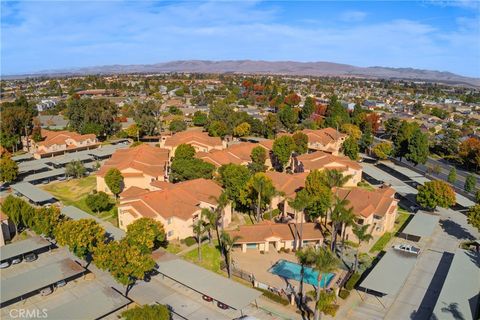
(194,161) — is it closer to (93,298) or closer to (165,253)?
(165,253)

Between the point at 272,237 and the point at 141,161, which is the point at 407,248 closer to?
the point at 272,237

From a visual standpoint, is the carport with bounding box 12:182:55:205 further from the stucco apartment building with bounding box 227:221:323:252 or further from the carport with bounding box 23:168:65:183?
the stucco apartment building with bounding box 227:221:323:252

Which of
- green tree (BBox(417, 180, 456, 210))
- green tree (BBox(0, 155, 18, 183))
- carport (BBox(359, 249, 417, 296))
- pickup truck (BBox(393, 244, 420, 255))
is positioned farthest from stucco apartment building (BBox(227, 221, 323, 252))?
green tree (BBox(0, 155, 18, 183))

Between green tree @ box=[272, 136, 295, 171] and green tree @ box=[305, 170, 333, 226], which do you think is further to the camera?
green tree @ box=[272, 136, 295, 171]

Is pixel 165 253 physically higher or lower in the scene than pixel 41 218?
lower

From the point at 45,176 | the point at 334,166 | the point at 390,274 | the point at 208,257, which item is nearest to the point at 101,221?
the point at 208,257

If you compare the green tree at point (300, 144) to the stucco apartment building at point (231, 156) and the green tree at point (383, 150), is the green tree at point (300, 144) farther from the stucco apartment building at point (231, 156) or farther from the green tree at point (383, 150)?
the green tree at point (383, 150)

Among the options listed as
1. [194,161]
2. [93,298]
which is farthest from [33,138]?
[93,298]

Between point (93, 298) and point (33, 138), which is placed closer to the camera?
point (93, 298)
